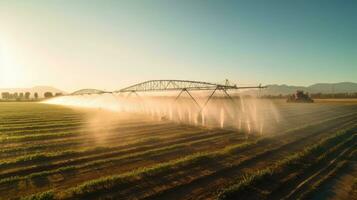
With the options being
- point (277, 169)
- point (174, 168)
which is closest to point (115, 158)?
point (174, 168)

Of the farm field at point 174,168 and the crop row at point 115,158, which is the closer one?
the farm field at point 174,168

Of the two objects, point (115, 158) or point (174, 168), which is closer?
point (174, 168)

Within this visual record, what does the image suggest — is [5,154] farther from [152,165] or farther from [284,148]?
[284,148]

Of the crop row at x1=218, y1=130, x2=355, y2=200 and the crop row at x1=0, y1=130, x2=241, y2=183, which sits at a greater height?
the crop row at x1=0, y1=130, x2=241, y2=183

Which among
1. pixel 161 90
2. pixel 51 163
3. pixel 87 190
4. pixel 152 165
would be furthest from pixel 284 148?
pixel 161 90

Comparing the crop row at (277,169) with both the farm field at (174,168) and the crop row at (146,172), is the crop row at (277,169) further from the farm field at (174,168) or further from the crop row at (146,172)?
the crop row at (146,172)

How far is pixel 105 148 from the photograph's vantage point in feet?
52.9

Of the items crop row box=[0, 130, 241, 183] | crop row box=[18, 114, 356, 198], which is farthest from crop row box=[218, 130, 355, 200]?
crop row box=[0, 130, 241, 183]

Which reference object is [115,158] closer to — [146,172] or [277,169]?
[146,172]

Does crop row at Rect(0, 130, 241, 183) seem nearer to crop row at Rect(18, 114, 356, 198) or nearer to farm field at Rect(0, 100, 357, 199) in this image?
farm field at Rect(0, 100, 357, 199)

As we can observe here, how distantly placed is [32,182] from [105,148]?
604 cm

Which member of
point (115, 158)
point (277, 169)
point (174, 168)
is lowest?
point (277, 169)

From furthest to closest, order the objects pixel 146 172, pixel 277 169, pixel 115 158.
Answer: pixel 115 158 < pixel 277 169 < pixel 146 172

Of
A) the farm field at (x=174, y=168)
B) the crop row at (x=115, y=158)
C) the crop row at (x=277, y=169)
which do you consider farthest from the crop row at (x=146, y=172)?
the crop row at (x=115, y=158)
